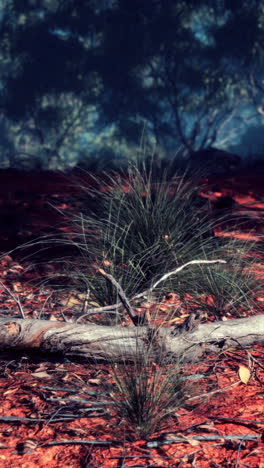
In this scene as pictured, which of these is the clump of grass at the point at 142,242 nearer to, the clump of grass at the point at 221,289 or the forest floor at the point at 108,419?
the clump of grass at the point at 221,289

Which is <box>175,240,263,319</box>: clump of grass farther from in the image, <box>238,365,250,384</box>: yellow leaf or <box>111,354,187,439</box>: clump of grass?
<box>111,354,187,439</box>: clump of grass

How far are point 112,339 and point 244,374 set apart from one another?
2.48 ft

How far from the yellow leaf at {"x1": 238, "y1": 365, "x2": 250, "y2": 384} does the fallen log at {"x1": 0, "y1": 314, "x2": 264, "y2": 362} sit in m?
0.14

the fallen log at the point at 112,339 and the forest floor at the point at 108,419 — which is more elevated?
the fallen log at the point at 112,339

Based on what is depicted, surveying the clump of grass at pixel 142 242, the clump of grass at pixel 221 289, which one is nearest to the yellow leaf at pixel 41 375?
the clump of grass at pixel 142 242

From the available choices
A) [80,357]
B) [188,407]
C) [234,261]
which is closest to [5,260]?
[234,261]

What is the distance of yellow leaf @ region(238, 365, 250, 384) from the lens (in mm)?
2946

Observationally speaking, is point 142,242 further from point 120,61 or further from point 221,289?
point 120,61

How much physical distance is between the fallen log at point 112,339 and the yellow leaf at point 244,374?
0.14 m

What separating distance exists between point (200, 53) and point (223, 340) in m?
16.2

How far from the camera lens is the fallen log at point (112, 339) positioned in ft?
9.62

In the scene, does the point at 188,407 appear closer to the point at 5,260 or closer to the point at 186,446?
the point at 186,446

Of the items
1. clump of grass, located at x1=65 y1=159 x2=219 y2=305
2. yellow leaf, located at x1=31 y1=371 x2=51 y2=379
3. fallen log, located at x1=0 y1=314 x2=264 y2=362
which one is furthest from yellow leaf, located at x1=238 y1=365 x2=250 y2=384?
clump of grass, located at x1=65 y1=159 x2=219 y2=305

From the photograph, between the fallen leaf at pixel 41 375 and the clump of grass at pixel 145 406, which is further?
the fallen leaf at pixel 41 375
